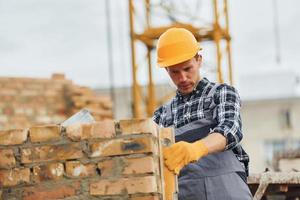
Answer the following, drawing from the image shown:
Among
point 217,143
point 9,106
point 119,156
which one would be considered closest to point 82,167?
point 119,156

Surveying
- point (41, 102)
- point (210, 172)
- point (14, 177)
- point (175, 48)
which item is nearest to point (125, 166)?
point (14, 177)

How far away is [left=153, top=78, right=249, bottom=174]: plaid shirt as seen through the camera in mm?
3795

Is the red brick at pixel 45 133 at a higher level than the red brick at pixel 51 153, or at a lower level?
higher

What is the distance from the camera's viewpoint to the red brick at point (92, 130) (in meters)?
3.47

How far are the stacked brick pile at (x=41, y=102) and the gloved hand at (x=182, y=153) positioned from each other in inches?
296

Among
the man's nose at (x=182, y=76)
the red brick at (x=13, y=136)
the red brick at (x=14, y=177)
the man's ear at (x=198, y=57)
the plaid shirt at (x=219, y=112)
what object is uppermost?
the man's ear at (x=198, y=57)

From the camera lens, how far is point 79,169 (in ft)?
11.4

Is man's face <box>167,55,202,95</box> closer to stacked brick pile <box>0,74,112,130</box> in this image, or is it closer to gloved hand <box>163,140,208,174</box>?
gloved hand <box>163,140,208,174</box>

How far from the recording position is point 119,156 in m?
3.45

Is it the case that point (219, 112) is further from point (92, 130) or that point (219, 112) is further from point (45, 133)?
point (45, 133)

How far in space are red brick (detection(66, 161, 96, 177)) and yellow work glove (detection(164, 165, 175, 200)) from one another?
38 cm

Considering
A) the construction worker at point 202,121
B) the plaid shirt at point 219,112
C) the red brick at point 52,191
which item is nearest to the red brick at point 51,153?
the red brick at point 52,191

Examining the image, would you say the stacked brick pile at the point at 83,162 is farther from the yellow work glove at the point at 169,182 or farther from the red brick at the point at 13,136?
the yellow work glove at the point at 169,182

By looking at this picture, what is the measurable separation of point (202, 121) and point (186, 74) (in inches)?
10.2
